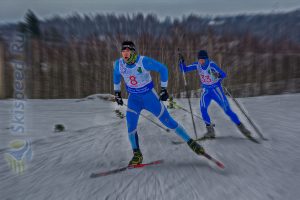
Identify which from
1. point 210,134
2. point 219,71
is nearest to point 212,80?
point 219,71

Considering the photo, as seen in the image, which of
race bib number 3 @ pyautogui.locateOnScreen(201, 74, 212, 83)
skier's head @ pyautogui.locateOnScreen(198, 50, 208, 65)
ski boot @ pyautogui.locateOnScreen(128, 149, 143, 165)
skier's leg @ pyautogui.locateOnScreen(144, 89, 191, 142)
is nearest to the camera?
ski boot @ pyautogui.locateOnScreen(128, 149, 143, 165)

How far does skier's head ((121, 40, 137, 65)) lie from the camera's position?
443 centimetres

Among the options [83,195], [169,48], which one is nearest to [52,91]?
[169,48]

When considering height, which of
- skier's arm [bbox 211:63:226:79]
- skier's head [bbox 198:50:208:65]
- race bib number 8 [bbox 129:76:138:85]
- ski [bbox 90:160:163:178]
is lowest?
ski [bbox 90:160:163:178]

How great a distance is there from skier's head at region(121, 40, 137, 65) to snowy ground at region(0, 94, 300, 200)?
4.88 feet

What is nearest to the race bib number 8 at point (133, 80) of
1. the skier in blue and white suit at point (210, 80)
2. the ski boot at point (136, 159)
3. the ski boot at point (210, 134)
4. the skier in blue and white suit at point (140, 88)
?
the skier in blue and white suit at point (140, 88)

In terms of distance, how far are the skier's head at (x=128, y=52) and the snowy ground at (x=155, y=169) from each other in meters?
1.49

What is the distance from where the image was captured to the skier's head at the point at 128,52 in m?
4.43

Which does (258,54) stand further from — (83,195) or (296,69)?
(83,195)

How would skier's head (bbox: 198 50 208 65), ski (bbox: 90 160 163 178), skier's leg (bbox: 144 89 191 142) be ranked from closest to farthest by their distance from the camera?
1. ski (bbox: 90 160 163 178)
2. skier's leg (bbox: 144 89 191 142)
3. skier's head (bbox: 198 50 208 65)

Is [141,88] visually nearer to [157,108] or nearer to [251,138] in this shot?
[157,108]

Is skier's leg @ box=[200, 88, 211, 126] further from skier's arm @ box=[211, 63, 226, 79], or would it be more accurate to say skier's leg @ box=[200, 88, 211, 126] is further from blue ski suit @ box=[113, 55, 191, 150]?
blue ski suit @ box=[113, 55, 191, 150]

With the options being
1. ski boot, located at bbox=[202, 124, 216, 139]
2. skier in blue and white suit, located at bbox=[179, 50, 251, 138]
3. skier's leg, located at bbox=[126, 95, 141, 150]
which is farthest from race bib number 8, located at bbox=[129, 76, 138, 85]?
ski boot, located at bbox=[202, 124, 216, 139]

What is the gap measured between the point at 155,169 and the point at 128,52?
1.61m
